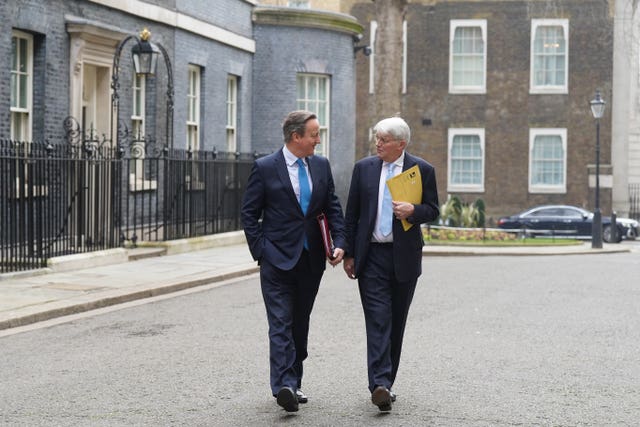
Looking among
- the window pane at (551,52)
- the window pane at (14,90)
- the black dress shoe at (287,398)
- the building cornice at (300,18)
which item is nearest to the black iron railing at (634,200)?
the window pane at (551,52)

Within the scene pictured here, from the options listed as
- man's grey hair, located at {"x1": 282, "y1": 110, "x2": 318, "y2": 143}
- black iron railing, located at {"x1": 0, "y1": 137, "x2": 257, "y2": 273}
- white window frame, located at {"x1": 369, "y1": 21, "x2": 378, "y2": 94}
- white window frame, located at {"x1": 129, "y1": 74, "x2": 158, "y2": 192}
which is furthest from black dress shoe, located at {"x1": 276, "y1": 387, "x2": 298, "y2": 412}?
white window frame, located at {"x1": 369, "y1": 21, "x2": 378, "y2": 94}

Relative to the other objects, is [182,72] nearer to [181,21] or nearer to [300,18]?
[181,21]

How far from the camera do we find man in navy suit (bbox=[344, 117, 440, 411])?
708 centimetres

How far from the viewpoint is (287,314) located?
7.08 m

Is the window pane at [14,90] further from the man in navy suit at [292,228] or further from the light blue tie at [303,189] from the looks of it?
the light blue tie at [303,189]

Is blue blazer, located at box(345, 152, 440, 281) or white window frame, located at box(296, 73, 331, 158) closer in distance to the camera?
blue blazer, located at box(345, 152, 440, 281)

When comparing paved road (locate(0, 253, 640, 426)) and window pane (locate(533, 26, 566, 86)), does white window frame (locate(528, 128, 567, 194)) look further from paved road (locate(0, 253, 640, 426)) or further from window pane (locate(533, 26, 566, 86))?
paved road (locate(0, 253, 640, 426))

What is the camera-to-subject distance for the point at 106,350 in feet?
31.8

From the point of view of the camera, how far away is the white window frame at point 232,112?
2698 centimetres

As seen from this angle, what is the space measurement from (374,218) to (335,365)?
2076mm

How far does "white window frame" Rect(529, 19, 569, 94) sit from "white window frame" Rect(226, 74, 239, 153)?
1563cm

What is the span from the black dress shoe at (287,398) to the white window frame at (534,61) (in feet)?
112

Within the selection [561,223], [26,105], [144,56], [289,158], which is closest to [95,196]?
[26,105]

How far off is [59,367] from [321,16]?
67.9 feet
